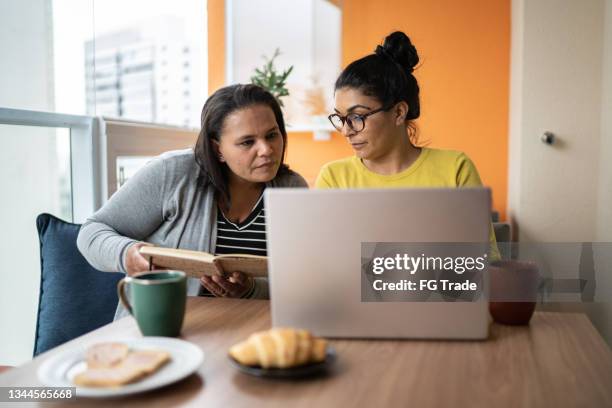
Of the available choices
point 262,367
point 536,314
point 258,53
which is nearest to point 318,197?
point 262,367

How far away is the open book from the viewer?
1.15 m

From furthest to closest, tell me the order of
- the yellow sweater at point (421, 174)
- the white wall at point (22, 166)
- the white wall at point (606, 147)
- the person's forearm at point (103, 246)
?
the white wall at point (606, 147) → the white wall at point (22, 166) → the yellow sweater at point (421, 174) → the person's forearm at point (103, 246)

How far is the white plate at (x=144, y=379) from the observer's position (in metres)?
0.74

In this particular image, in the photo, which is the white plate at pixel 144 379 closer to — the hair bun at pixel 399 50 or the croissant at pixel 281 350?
the croissant at pixel 281 350

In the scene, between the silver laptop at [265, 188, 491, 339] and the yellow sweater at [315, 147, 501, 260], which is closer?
the silver laptop at [265, 188, 491, 339]

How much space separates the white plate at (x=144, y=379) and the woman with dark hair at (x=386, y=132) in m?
0.97

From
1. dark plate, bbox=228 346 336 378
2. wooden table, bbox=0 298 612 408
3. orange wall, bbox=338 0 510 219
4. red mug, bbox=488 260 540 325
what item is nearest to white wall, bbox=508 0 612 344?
orange wall, bbox=338 0 510 219

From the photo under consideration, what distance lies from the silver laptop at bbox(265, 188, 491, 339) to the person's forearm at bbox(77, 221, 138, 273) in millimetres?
649

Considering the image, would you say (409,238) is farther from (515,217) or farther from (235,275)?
(515,217)

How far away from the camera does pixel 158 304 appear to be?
3.15 feet

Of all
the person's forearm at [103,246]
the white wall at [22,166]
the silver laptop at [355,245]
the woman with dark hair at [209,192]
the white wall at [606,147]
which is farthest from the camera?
the white wall at [606,147]

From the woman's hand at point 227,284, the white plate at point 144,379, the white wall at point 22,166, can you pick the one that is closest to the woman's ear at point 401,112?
the woman's hand at point 227,284

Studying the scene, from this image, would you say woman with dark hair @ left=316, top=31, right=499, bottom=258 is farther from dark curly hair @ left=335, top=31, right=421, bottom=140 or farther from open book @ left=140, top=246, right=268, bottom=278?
open book @ left=140, top=246, right=268, bottom=278

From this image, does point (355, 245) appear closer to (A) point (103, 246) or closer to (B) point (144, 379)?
(B) point (144, 379)
